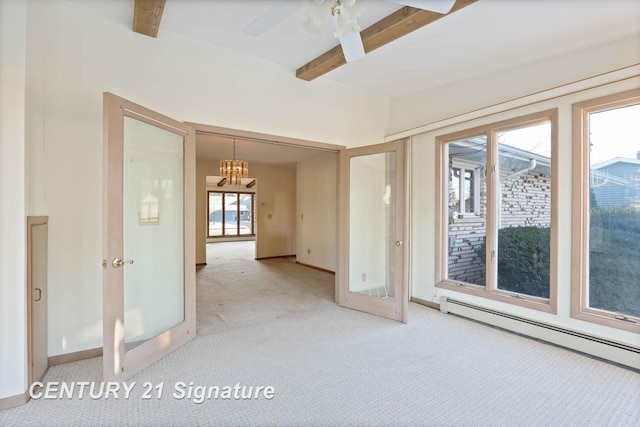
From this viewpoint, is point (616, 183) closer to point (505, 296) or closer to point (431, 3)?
point (505, 296)

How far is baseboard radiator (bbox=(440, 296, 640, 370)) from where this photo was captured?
2.57m

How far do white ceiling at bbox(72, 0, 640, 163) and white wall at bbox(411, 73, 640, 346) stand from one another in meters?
0.44

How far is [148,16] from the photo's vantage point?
8.09ft

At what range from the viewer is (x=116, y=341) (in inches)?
Result: 85.5

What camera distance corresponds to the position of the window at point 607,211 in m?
2.64

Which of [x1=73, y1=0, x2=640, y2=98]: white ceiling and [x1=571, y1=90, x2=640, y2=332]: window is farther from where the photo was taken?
[x1=571, y1=90, x2=640, y2=332]: window

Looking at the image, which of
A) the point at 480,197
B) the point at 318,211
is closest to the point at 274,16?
the point at 480,197

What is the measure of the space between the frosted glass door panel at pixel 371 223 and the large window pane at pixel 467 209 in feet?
2.71

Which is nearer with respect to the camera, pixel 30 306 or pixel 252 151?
pixel 30 306

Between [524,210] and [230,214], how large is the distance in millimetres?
11926

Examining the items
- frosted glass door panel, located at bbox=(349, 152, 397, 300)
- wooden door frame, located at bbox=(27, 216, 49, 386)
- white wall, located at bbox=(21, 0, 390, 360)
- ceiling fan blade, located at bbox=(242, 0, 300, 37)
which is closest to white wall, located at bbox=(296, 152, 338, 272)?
frosted glass door panel, located at bbox=(349, 152, 397, 300)

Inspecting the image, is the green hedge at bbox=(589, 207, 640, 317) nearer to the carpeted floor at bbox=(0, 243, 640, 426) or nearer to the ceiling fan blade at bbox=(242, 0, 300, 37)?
the carpeted floor at bbox=(0, 243, 640, 426)

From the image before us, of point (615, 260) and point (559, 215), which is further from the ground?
point (559, 215)

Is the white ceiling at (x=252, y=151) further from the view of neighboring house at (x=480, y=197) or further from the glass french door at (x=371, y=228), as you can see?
the view of neighboring house at (x=480, y=197)
